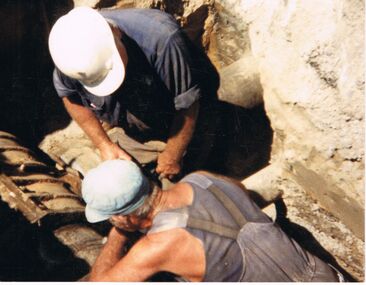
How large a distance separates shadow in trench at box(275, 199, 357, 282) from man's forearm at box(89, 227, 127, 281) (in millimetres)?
1710

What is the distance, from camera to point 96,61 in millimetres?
2949

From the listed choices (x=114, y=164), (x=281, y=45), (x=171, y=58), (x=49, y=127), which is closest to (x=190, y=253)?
(x=114, y=164)

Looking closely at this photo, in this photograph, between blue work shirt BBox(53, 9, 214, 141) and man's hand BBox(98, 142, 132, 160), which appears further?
man's hand BBox(98, 142, 132, 160)

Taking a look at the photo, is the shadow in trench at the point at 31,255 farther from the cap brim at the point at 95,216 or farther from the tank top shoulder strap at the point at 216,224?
the tank top shoulder strap at the point at 216,224

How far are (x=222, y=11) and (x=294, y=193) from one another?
6.40ft

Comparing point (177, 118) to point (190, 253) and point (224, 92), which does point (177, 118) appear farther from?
point (190, 253)

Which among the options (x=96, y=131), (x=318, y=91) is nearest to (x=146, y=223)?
(x=96, y=131)

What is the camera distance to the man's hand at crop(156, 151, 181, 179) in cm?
377

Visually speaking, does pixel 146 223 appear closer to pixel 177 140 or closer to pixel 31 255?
pixel 31 255

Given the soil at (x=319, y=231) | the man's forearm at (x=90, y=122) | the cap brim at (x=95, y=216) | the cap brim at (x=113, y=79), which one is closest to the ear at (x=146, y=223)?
the cap brim at (x=95, y=216)

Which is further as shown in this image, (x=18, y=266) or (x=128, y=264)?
(x=18, y=266)

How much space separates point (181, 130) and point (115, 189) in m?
1.34

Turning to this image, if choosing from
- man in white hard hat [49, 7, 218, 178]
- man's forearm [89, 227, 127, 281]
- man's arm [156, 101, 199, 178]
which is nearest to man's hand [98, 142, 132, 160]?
man in white hard hat [49, 7, 218, 178]

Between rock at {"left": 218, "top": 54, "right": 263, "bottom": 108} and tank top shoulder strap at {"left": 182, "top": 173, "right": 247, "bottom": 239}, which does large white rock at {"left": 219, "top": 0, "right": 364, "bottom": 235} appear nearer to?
rock at {"left": 218, "top": 54, "right": 263, "bottom": 108}
